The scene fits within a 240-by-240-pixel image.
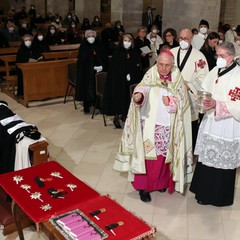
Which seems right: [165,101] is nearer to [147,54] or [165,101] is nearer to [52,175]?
[52,175]

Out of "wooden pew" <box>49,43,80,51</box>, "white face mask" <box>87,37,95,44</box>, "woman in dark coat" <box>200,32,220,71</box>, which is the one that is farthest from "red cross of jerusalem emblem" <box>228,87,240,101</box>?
"wooden pew" <box>49,43,80,51</box>

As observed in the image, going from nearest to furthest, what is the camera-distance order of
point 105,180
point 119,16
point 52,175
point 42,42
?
point 52,175, point 105,180, point 42,42, point 119,16

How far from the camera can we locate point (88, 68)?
8.62 m

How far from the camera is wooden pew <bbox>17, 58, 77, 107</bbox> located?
9117 millimetres

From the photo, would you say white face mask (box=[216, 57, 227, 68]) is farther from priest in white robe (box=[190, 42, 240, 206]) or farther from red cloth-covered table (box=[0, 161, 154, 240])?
red cloth-covered table (box=[0, 161, 154, 240])

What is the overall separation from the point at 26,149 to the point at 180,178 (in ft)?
6.09

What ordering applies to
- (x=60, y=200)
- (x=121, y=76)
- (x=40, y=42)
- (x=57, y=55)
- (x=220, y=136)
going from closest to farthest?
1. (x=60, y=200)
2. (x=220, y=136)
3. (x=121, y=76)
4. (x=57, y=55)
5. (x=40, y=42)

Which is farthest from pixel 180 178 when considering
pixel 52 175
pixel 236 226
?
pixel 52 175

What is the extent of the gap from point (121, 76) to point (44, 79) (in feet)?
7.84

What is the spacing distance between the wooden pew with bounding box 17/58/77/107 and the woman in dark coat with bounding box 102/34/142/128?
6.94 ft

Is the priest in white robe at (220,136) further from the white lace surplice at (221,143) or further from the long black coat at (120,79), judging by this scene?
the long black coat at (120,79)

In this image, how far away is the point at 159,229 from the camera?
4.67 metres

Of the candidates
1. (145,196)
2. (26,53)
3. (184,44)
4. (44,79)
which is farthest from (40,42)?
(145,196)

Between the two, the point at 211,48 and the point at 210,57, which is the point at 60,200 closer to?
the point at 210,57
